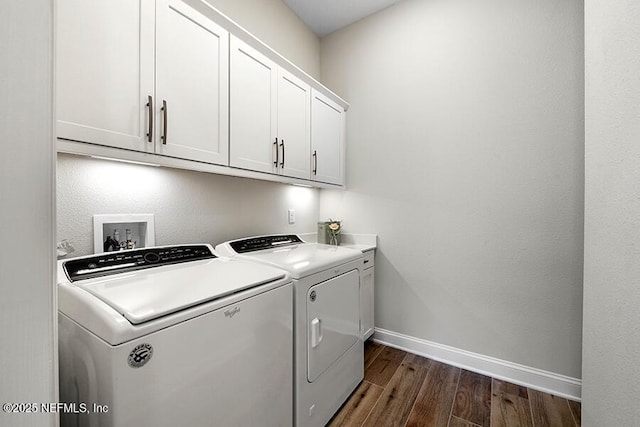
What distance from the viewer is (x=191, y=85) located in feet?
4.12

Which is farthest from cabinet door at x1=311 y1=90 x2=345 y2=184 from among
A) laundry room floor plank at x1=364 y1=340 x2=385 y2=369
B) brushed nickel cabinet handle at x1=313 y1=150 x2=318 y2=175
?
laundry room floor plank at x1=364 y1=340 x2=385 y2=369

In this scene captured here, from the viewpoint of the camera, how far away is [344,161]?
8.52ft

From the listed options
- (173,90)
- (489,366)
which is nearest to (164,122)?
(173,90)

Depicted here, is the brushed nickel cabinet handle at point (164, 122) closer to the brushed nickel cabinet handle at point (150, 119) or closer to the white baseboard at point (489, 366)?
the brushed nickel cabinet handle at point (150, 119)

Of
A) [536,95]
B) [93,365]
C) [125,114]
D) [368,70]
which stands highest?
[368,70]

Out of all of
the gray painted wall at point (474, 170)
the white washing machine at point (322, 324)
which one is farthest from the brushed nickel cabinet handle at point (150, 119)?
the gray painted wall at point (474, 170)

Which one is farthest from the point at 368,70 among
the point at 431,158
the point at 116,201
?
the point at 116,201

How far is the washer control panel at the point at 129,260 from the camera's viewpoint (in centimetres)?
97

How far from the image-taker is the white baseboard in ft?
5.60

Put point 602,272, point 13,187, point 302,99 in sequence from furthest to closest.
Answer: point 302,99
point 602,272
point 13,187

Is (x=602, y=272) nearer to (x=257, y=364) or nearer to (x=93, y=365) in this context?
(x=257, y=364)

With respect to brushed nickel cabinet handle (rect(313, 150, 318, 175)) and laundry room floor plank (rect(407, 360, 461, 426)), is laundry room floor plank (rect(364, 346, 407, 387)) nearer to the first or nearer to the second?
laundry room floor plank (rect(407, 360, 461, 426))

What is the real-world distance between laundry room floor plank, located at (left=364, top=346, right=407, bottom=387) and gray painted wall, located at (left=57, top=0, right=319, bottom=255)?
1.32 metres

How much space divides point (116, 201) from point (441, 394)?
229 centimetres
